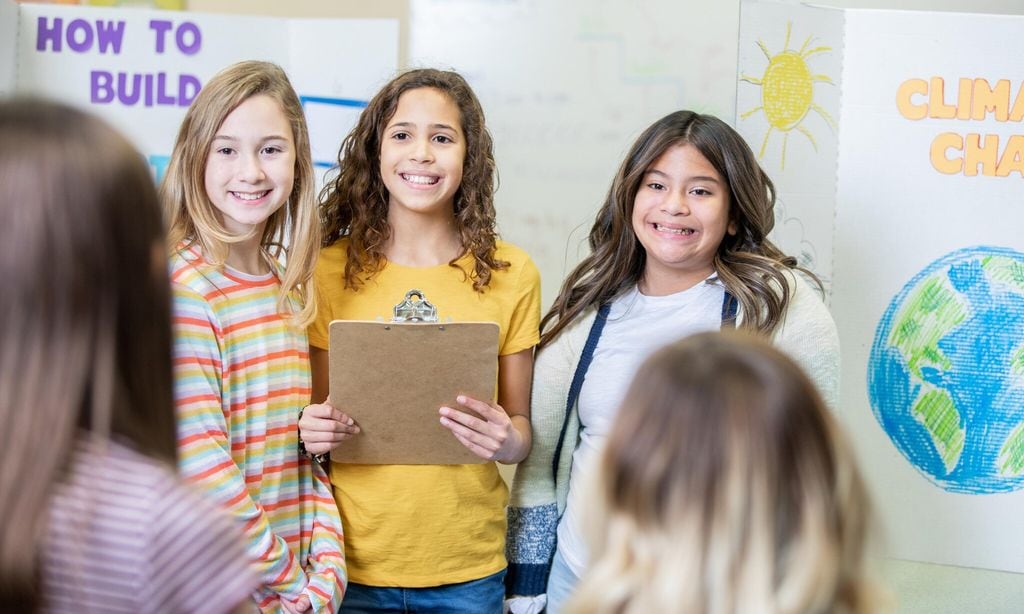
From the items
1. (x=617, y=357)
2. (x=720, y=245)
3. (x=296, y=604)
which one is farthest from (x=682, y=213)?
(x=296, y=604)

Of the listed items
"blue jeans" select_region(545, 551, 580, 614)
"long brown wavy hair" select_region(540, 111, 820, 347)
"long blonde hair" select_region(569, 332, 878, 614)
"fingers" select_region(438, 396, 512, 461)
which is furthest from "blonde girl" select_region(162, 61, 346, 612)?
"long blonde hair" select_region(569, 332, 878, 614)

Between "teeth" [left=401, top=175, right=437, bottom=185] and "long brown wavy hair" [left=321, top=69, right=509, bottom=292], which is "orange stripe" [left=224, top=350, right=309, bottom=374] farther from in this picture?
"teeth" [left=401, top=175, right=437, bottom=185]

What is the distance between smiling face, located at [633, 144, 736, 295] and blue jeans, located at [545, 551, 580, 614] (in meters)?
0.57

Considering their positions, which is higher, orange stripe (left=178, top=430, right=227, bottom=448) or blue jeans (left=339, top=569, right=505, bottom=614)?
orange stripe (left=178, top=430, right=227, bottom=448)

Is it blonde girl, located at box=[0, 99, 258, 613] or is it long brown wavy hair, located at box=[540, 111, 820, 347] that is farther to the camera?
long brown wavy hair, located at box=[540, 111, 820, 347]

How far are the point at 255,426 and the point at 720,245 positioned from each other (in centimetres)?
96

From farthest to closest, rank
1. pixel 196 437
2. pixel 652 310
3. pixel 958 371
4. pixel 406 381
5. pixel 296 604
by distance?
pixel 958 371, pixel 652 310, pixel 406 381, pixel 296 604, pixel 196 437

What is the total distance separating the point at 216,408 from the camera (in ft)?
4.88

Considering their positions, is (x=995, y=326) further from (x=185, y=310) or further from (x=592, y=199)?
(x=185, y=310)

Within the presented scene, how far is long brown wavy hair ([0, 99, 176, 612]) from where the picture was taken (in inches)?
31.6

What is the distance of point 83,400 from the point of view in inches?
33.1

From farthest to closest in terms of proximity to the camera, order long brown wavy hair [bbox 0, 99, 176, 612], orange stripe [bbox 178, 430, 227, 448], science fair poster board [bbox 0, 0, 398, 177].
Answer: science fair poster board [bbox 0, 0, 398, 177], orange stripe [bbox 178, 430, 227, 448], long brown wavy hair [bbox 0, 99, 176, 612]

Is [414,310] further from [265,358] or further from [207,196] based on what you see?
[207,196]

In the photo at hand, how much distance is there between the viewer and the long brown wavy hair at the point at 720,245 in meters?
1.84
